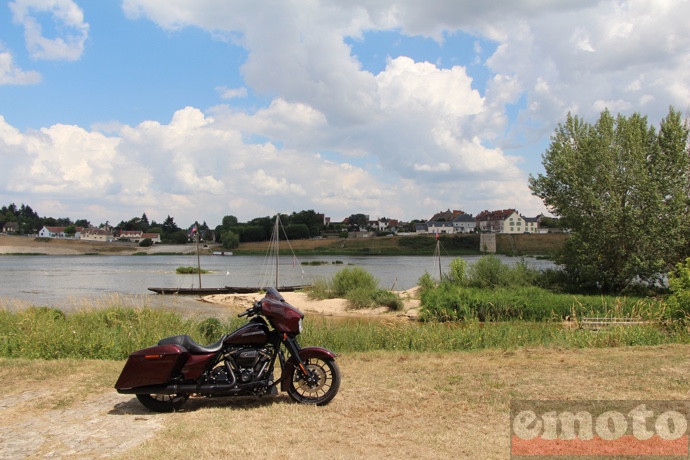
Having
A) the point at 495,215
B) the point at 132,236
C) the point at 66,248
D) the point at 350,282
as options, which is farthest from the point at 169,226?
the point at 350,282

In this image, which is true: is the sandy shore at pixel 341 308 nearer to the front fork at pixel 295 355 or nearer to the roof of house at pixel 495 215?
the front fork at pixel 295 355

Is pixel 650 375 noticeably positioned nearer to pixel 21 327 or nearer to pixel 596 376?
pixel 596 376

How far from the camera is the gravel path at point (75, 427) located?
4781mm

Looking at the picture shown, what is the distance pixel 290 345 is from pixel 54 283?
162ft

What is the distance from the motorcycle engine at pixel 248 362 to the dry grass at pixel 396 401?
40cm

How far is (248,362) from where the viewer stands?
6098mm

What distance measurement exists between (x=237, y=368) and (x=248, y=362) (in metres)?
0.15

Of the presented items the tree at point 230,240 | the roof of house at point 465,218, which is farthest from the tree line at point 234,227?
the roof of house at point 465,218

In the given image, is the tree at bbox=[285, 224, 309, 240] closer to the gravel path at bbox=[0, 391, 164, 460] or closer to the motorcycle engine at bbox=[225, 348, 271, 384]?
the gravel path at bbox=[0, 391, 164, 460]

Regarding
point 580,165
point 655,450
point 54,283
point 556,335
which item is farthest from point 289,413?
point 54,283

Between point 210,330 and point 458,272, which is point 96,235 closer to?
point 458,272

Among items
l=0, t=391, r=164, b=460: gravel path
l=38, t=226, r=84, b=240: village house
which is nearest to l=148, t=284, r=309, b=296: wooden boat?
l=0, t=391, r=164, b=460: gravel path

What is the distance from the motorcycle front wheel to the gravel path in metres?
1.54

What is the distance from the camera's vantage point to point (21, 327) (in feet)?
35.7
